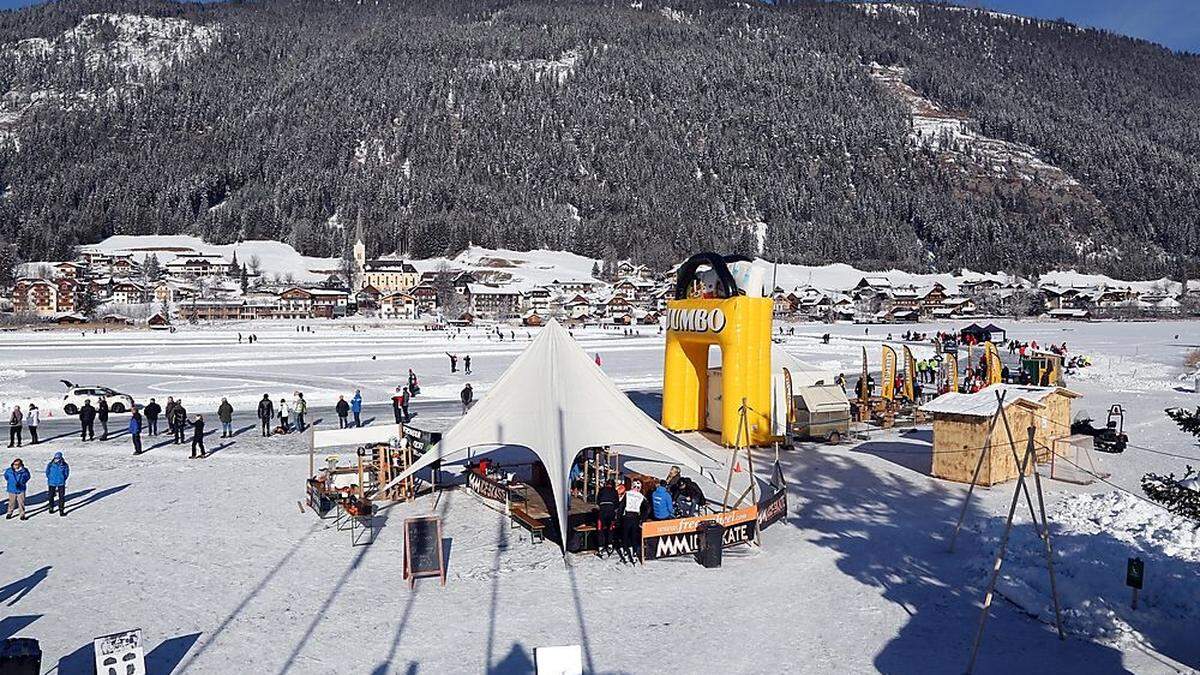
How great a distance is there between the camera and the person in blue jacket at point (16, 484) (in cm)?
1157

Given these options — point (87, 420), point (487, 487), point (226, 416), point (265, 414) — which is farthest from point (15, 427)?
point (487, 487)

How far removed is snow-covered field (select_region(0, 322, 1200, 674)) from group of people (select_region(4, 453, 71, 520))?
0.89ft

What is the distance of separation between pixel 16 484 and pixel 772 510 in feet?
35.1

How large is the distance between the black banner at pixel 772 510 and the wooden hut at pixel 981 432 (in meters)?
4.43

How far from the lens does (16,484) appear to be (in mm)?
11602

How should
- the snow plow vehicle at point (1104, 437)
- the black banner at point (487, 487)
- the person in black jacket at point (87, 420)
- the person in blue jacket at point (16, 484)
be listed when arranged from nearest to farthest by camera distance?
the person in blue jacket at point (16, 484) → the black banner at point (487, 487) → the snow plow vehicle at point (1104, 437) → the person in black jacket at point (87, 420)

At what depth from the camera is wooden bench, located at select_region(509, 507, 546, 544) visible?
11.0m

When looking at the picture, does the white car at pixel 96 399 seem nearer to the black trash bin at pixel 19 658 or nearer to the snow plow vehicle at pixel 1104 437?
the black trash bin at pixel 19 658

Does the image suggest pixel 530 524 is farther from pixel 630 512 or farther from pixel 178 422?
pixel 178 422

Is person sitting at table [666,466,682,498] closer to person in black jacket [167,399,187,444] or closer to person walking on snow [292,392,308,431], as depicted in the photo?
person walking on snow [292,392,308,431]

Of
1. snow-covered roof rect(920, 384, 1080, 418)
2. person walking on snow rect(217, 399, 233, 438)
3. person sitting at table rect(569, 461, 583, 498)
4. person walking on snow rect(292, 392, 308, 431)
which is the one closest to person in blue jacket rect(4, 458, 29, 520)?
person walking on snow rect(217, 399, 233, 438)

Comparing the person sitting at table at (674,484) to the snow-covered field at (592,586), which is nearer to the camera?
the snow-covered field at (592,586)

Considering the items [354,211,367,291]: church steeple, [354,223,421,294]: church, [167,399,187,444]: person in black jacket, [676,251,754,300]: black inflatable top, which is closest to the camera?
[676,251,754,300]: black inflatable top

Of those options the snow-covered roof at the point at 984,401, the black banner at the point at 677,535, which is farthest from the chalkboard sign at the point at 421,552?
the snow-covered roof at the point at 984,401
